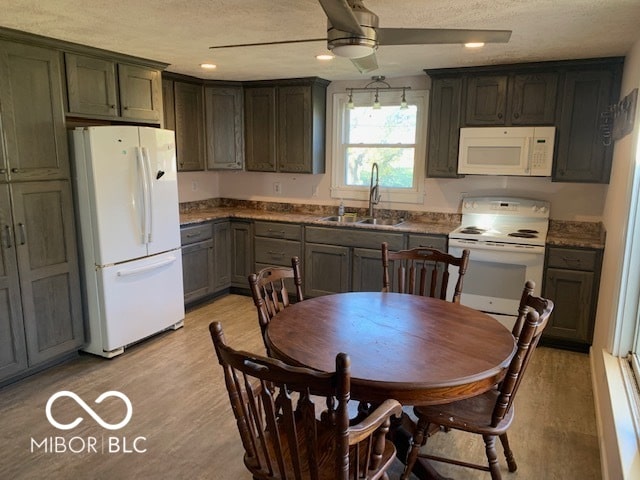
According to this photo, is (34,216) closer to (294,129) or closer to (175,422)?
(175,422)

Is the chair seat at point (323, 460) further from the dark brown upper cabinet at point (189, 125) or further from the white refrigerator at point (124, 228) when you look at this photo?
the dark brown upper cabinet at point (189, 125)

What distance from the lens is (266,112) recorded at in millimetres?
4840

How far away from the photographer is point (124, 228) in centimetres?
338

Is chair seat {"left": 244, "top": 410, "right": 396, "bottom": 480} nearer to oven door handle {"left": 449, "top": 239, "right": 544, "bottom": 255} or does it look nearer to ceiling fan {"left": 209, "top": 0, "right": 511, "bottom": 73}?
ceiling fan {"left": 209, "top": 0, "right": 511, "bottom": 73}

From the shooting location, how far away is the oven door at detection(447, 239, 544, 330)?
11.9 feet

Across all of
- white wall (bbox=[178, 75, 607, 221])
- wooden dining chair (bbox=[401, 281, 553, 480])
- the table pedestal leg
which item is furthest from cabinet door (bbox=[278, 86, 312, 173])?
wooden dining chair (bbox=[401, 281, 553, 480])

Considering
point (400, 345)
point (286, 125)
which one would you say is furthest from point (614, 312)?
point (286, 125)

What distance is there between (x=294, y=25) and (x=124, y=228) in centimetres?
186

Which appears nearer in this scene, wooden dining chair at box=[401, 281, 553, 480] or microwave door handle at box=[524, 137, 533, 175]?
wooden dining chair at box=[401, 281, 553, 480]

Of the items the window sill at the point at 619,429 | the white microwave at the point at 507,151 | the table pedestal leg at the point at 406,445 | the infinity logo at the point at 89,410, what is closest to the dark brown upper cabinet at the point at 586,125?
the white microwave at the point at 507,151

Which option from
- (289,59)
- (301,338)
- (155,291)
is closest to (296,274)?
(301,338)

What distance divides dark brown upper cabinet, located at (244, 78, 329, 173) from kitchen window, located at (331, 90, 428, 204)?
220 mm

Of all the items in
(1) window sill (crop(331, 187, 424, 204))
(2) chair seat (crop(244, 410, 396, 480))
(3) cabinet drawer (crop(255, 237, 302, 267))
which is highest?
(1) window sill (crop(331, 187, 424, 204))

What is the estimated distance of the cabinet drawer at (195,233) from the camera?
426cm
